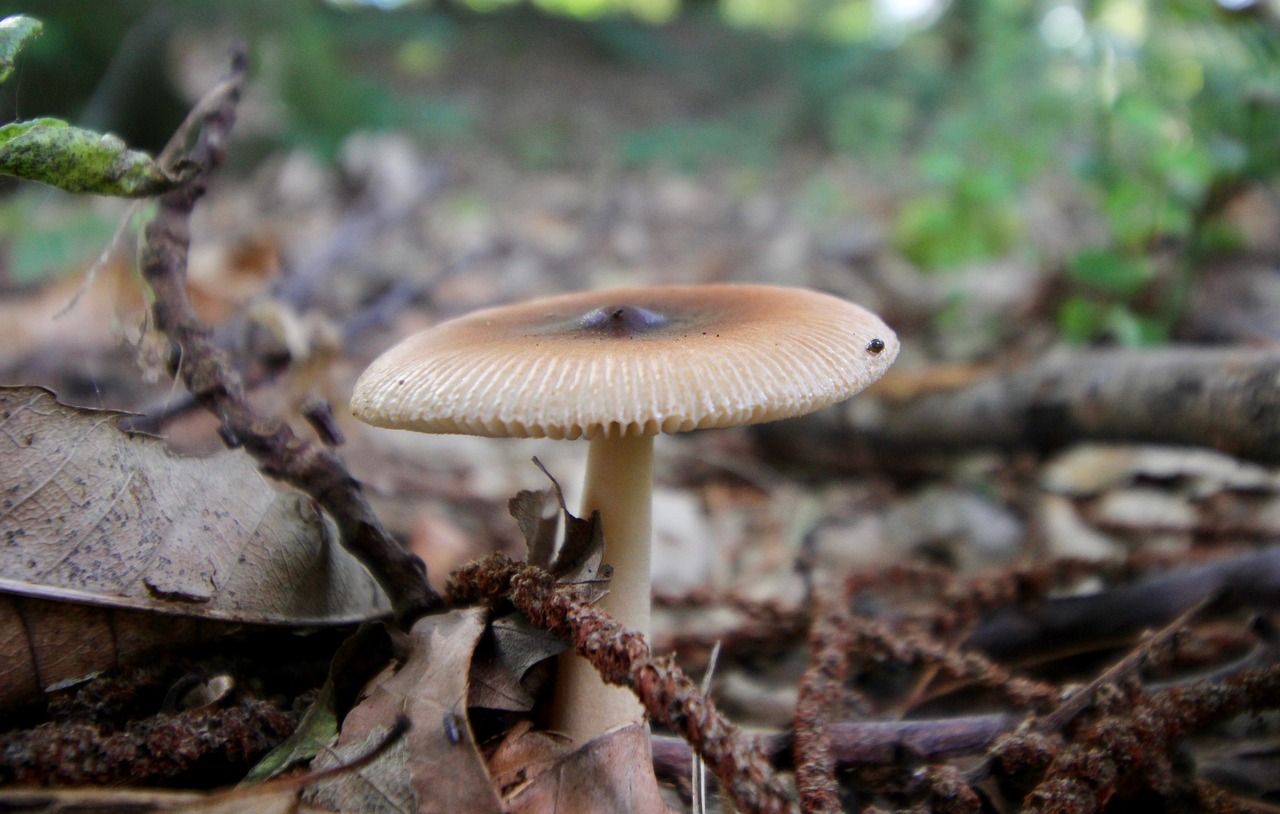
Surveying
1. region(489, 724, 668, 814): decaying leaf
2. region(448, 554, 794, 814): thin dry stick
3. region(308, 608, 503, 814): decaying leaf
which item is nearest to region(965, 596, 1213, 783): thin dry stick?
region(448, 554, 794, 814): thin dry stick

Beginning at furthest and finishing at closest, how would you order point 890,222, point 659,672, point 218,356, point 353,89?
point 353,89 → point 890,222 → point 218,356 → point 659,672

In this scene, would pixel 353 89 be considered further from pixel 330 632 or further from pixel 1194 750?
pixel 1194 750

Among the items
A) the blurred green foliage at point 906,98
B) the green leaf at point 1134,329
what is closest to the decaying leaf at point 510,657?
the blurred green foliage at point 906,98

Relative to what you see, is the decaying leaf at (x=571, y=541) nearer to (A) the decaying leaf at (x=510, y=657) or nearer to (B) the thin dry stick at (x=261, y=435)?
(A) the decaying leaf at (x=510, y=657)

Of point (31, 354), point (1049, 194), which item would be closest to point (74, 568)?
point (31, 354)

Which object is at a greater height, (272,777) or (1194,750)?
(272,777)

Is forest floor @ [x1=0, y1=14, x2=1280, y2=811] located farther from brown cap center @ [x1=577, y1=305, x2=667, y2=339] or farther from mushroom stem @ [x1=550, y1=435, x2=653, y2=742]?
brown cap center @ [x1=577, y1=305, x2=667, y2=339]
